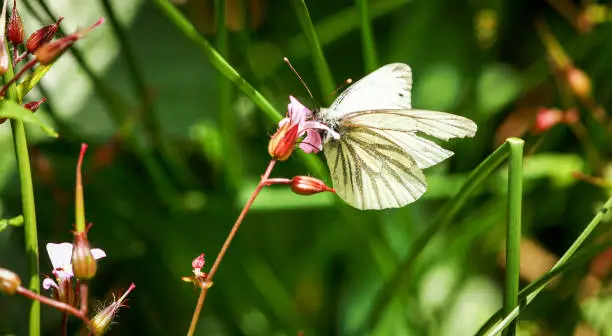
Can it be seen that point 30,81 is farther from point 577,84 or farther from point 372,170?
point 577,84

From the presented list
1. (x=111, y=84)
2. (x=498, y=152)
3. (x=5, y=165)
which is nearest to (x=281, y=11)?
(x=111, y=84)

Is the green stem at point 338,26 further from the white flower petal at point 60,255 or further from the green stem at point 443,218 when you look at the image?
the white flower petal at point 60,255

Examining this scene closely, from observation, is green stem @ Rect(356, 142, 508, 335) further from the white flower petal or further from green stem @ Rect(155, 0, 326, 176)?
the white flower petal

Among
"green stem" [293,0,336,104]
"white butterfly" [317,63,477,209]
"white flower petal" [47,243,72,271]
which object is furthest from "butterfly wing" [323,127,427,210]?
"white flower petal" [47,243,72,271]

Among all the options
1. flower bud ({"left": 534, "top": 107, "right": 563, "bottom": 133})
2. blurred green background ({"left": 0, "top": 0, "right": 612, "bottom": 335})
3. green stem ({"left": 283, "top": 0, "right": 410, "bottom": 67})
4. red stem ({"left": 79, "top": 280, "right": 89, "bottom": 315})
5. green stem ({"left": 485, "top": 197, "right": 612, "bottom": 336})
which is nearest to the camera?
red stem ({"left": 79, "top": 280, "right": 89, "bottom": 315})

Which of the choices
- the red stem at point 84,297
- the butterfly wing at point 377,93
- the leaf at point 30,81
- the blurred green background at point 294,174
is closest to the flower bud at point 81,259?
the red stem at point 84,297

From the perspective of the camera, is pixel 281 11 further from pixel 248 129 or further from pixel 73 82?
pixel 73 82
